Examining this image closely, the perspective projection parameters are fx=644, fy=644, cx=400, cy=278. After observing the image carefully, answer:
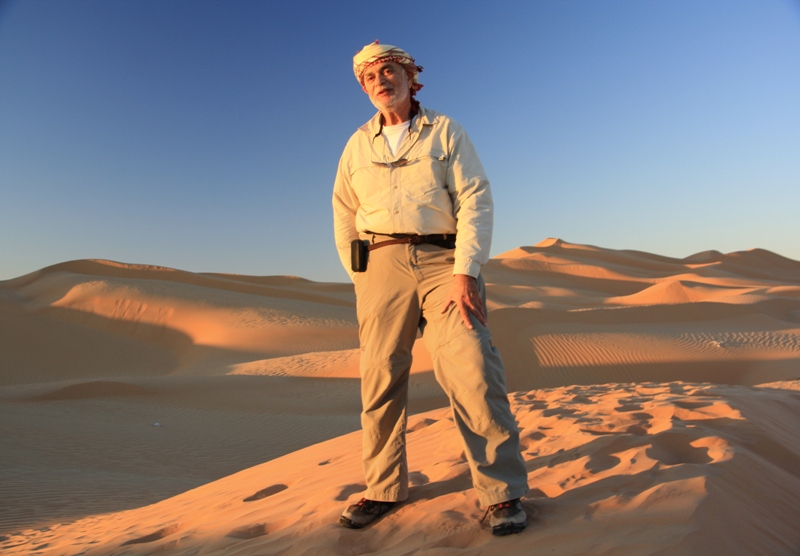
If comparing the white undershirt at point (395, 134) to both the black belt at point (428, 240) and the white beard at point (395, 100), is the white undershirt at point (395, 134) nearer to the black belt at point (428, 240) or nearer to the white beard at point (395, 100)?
the white beard at point (395, 100)

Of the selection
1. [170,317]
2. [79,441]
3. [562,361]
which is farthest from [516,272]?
[79,441]

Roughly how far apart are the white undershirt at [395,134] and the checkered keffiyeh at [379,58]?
24cm

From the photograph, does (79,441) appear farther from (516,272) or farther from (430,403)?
(516,272)

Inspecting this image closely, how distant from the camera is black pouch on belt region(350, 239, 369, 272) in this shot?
301 centimetres

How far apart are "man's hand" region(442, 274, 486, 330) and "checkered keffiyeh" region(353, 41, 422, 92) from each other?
1032 mm

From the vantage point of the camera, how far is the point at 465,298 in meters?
2.69

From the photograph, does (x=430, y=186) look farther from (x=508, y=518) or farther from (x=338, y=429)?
(x=338, y=429)

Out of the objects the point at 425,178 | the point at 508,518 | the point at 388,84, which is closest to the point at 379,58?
the point at 388,84

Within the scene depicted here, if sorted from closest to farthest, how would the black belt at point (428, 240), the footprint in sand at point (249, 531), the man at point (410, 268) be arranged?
the man at point (410, 268) < the black belt at point (428, 240) < the footprint in sand at point (249, 531)

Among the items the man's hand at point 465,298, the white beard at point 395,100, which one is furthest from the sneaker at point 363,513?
the white beard at point 395,100

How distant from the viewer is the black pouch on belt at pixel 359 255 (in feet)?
9.89

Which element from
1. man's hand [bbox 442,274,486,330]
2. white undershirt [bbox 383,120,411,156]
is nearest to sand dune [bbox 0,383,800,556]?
man's hand [bbox 442,274,486,330]

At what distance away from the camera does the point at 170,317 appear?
2789 cm

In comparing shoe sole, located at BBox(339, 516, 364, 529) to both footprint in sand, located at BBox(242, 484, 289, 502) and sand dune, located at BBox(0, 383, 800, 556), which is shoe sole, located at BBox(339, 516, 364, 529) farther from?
footprint in sand, located at BBox(242, 484, 289, 502)
